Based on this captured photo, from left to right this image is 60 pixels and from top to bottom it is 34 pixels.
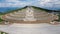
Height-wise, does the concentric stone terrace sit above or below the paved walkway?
above

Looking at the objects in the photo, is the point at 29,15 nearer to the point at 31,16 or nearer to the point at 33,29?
the point at 31,16

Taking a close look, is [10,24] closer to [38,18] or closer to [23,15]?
[23,15]

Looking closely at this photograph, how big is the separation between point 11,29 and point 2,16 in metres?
0.21

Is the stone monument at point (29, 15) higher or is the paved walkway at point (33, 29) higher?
the stone monument at point (29, 15)

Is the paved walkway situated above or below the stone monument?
below

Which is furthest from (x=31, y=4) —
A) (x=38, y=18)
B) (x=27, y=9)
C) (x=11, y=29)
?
(x=11, y=29)

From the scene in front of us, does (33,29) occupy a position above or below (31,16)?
below

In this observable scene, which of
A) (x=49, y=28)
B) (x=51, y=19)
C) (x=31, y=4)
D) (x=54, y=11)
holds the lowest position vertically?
(x=49, y=28)

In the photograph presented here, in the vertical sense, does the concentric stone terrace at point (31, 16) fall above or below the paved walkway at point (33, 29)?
above

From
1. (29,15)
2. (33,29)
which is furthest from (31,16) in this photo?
(33,29)

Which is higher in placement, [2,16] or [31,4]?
[31,4]

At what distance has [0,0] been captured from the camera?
1498 mm

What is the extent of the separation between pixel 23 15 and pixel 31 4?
0.59ft

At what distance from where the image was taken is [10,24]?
151 centimetres
